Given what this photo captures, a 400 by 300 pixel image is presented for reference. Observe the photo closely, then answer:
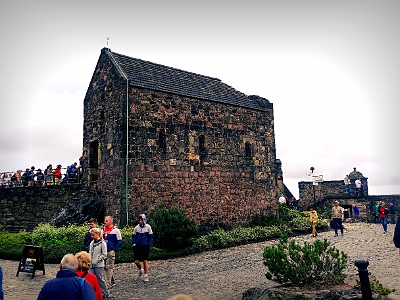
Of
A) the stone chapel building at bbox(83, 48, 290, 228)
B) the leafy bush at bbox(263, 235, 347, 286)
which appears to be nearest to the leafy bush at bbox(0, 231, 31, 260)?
the stone chapel building at bbox(83, 48, 290, 228)

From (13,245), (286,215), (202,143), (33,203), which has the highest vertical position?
(202,143)

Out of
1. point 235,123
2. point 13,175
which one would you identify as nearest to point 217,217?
point 235,123

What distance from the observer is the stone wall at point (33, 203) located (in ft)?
62.7

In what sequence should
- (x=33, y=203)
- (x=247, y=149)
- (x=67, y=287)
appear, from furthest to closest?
(x=247, y=149) < (x=33, y=203) < (x=67, y=287)

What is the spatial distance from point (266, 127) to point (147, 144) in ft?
29.2

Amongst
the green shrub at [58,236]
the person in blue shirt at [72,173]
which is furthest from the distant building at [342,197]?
the green shrub at [58,236]

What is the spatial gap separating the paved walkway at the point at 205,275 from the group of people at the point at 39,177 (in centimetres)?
747

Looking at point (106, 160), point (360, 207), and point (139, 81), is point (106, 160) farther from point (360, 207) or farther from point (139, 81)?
point (360, 207)

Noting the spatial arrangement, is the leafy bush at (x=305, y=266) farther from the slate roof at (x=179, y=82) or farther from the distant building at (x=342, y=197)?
the distant building at (x=342, y=197)

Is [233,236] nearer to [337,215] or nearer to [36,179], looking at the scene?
[337,215]

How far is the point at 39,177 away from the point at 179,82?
34.1 feet

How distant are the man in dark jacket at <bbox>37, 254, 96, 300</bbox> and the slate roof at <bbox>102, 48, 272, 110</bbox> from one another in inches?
530

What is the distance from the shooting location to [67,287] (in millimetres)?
3986

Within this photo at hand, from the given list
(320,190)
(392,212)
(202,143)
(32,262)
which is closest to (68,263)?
(32,262)
